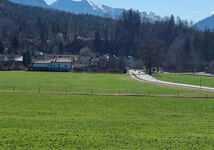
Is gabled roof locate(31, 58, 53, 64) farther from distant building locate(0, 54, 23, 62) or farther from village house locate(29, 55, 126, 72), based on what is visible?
distant building locate(0, 54, 23, 62)

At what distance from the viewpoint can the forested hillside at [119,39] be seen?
133 m

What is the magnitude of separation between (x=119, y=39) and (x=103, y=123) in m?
152

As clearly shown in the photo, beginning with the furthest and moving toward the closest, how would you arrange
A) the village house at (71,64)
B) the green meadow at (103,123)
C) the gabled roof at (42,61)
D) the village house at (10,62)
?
1. the gabled roof at (42,61)
2. the village house at (71,64)
3. the village house at (10,62)
4. the green meadow at (103,123)

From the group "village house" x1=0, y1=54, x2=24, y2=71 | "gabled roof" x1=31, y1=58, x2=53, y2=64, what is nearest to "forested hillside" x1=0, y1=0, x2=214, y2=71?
"village house" x1=0, y1=54, x2=24, y2=71

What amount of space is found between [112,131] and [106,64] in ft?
303

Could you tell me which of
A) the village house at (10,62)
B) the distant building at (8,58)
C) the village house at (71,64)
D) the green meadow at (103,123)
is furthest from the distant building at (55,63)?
the green meadow at (103,123)

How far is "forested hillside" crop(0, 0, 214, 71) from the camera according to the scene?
13275 cm

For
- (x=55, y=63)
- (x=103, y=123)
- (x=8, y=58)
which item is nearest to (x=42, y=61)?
(x=55, y=63)

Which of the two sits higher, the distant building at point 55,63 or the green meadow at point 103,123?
the distant building at point 55,63

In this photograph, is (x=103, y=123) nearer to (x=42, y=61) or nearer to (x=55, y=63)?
(x=55, y=63)

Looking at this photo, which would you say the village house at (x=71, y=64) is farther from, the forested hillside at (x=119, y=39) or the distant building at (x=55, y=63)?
the forested hillside at (x=119, y=39)

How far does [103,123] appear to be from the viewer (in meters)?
20.5

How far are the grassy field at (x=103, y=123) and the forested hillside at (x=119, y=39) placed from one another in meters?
84.3

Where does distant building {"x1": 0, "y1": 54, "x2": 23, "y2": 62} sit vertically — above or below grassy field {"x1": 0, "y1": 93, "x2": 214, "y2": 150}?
above
